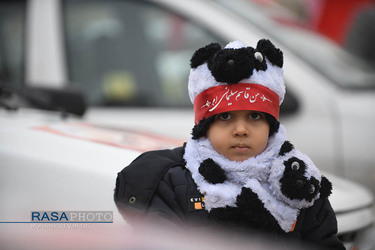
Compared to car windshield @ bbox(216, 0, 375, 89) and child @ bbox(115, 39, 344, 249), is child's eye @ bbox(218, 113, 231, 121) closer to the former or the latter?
child @ bbox(115, 39, 344, 249)

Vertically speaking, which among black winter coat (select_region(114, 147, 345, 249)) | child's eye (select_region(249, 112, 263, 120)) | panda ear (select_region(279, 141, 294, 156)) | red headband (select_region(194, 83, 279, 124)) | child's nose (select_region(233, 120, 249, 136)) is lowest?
black winter coat (select_region(114, 147, 345, 249))

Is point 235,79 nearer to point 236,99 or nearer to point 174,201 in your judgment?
point 236,99

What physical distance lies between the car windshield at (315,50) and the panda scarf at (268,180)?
75.7 inches

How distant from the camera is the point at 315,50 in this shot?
11.8 ft

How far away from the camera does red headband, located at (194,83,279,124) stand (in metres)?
1.50

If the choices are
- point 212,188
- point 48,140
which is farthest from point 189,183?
point 48,140

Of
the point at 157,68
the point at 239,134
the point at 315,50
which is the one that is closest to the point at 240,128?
the point at 239,134

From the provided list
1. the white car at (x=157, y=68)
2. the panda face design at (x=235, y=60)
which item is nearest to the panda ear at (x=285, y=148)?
the panda face design at (x=235, y=60)

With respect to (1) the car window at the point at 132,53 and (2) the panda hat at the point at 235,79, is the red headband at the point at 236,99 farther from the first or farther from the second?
(1) the car window at the point at 132,53

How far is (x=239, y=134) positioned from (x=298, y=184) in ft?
0.68

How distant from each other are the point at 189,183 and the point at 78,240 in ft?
1.12

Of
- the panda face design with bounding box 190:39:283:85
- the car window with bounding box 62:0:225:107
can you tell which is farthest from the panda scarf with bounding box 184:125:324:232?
the car window with bounding box 62:0:225:107

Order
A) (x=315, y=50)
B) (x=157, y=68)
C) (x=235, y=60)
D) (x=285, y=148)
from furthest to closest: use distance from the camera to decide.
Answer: (x=315, y=50) → (x=157, y=68) → (x=285, y=148) → (x=235, y=60)

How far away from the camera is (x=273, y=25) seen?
3.58 metres
